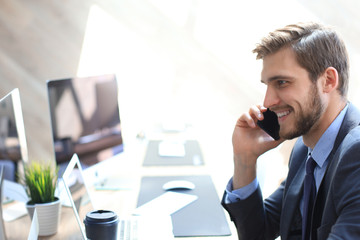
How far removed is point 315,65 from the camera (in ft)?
4.36

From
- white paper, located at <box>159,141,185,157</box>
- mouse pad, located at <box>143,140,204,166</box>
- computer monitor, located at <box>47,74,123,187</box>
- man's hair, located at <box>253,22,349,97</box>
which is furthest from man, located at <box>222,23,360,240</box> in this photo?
white paper, located at <box>159,141,185,157</box>

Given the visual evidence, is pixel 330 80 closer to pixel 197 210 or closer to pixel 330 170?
pixel 330 170

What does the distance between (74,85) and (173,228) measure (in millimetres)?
809

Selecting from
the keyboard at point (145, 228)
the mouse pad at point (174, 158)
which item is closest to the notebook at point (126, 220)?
the keyboard at point (145, 228)

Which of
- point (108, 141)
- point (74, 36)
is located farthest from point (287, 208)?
point (74, 36)

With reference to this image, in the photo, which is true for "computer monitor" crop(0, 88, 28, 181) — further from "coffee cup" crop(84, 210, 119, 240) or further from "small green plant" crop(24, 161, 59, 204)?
"coffee cup" crop(84, 210, 119, 240)

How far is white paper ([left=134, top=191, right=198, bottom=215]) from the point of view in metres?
1.68

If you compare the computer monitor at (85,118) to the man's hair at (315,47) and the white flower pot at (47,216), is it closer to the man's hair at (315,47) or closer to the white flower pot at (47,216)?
the white flower pot at (47,216)

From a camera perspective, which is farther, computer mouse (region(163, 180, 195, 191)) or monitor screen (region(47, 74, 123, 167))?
computer mouse (region(163, 180, 195, 191))

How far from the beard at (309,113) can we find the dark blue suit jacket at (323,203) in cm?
9

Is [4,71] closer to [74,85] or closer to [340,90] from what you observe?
[74,85]

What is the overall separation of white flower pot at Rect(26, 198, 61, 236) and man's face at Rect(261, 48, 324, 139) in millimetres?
847

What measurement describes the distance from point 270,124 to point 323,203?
44 centimetres

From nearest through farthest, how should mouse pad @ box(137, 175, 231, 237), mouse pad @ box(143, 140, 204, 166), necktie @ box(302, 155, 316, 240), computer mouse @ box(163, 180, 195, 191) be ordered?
necktie @ box(302, 155, 316, 240)
mouse pad @ box(137, 175, 231, 237)
computer mouse @ box(163, 180, 195, 191)
mouse pad @ box(143, 140, 204, 166)
